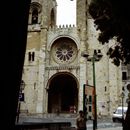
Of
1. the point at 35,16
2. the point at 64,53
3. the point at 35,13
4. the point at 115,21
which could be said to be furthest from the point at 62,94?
the point at 115,21

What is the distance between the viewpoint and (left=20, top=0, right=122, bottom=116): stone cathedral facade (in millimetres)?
40531

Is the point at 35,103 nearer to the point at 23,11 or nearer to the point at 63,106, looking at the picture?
the point at 63,106

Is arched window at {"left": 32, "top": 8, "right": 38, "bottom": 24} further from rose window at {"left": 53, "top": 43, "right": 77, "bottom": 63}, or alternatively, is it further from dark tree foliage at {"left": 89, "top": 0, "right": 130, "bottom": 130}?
dark tree foliage at {"left": 89, "top": 0, "right": 130, "bottom": 130}

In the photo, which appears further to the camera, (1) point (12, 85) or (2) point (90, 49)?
(2) point (90, 49)

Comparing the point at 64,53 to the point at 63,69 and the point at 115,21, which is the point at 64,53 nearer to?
the point at 63,69

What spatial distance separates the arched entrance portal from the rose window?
8.19 feet

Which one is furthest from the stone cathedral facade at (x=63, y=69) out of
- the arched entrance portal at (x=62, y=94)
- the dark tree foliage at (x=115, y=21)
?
the dark tree foliage at (x=115, y=21)

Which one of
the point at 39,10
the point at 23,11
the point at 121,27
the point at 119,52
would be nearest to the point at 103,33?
the point at 119,52

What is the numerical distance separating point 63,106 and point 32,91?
572 centimetres

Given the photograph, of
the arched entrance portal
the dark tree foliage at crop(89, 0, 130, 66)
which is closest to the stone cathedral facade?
the arched entrance portal

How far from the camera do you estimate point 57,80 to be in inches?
1778

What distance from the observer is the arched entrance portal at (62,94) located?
44800 mm

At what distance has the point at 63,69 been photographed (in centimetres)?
4222

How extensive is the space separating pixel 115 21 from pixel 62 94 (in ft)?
113
